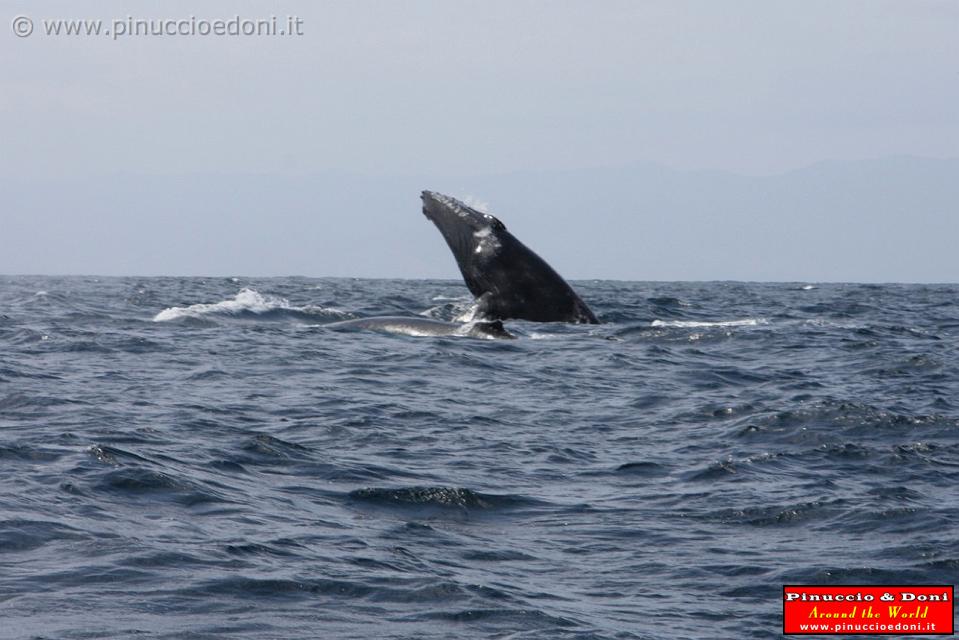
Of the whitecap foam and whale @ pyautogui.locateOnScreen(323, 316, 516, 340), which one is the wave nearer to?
whale @ pyautogui.locateOnScreen(323, 316, 516, 340)

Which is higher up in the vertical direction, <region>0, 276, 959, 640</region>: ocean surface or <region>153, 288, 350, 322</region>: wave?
<region>153, 288, 350, 322</region>: wave

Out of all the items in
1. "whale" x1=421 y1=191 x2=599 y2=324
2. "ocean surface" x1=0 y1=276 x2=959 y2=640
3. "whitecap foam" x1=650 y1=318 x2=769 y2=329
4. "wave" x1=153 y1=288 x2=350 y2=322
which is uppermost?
"whale" x1=421 y1=191 x2=599 y2=324

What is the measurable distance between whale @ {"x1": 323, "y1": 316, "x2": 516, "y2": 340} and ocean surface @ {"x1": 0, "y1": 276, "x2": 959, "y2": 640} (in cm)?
30

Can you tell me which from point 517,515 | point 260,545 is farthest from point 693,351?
point 260,545

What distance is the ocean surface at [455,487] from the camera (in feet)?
23.4

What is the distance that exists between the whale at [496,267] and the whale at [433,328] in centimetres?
48

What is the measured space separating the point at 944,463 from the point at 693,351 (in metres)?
9.03

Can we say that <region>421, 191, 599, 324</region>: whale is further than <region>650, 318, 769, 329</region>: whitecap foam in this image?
No

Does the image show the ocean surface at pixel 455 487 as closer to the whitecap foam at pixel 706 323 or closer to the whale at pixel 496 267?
the whale at pixel 496 267

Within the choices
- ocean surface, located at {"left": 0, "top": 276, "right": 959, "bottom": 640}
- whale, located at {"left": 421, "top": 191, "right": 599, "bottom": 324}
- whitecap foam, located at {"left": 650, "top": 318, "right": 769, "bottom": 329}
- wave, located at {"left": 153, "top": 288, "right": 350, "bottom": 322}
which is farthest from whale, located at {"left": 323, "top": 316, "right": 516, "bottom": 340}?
whitecap foam, located at {"left": 650, "top": 318, "right": 769, "bottom": 329}

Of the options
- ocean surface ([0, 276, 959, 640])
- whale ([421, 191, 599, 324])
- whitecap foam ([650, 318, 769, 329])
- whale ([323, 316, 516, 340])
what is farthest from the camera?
whitecap foam ([650, 318, 769, 329])

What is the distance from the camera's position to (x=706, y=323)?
26.0 metres

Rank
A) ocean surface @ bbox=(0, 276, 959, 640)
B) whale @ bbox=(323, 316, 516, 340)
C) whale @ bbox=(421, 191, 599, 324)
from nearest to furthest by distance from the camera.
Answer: ocean surface @ bbox=(0, 276, 959, 640) < whale @ bbox=(421, 191, 599, 324) < whale @ bbox=(323, 316, 516, 340)

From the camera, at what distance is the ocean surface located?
7121mm
